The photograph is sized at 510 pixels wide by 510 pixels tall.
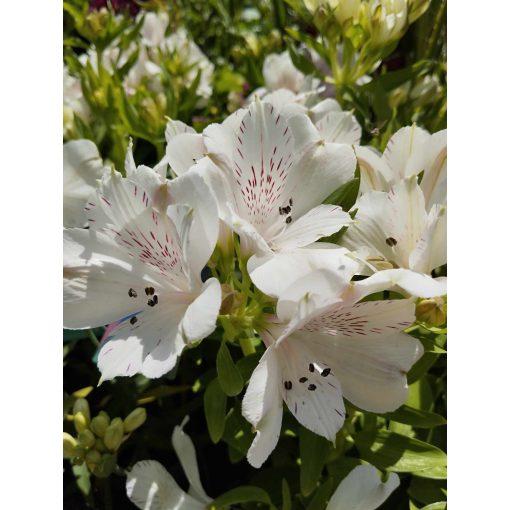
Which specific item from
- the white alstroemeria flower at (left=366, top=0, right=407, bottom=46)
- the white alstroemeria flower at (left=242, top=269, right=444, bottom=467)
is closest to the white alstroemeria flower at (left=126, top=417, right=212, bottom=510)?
the white alstroemeria flower at (left=242, top=269, right=444, bottom=467)

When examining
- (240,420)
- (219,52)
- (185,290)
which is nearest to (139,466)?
(240,420)

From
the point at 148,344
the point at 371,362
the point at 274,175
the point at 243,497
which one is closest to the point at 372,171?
the point at 274,175

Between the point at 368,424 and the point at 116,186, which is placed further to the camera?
the point at 368,424

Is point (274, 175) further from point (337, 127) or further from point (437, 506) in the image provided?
point (437, 506)

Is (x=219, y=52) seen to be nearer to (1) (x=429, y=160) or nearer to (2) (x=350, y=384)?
(1) (x=429, y=160)

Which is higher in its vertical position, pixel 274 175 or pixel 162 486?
pixel 274 175

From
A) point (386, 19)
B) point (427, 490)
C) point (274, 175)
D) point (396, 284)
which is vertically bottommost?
point (427, 490)
